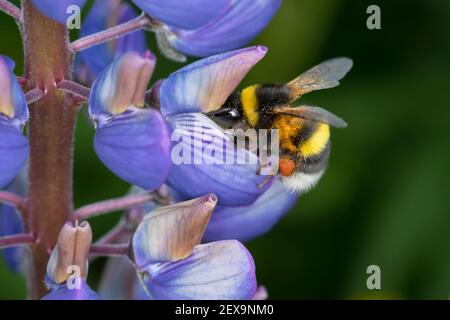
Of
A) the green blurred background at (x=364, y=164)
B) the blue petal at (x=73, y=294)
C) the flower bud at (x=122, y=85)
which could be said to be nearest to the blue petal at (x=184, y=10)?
the flower bud at (x=122, y=85)

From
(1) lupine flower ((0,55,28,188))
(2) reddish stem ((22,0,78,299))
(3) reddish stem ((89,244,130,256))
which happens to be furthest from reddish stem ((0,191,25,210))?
(1) lupine flower ((0,55,28,188))

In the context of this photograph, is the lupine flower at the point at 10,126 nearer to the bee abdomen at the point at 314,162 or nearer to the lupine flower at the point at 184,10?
the lupine flower at the point at 184,10

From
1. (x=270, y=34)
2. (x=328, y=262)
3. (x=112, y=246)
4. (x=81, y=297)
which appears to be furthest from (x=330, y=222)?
(x=81, y=297)

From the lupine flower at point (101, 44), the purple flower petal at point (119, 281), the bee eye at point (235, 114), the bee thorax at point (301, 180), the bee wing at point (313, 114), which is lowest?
the purple flower petal at point (119, 281)

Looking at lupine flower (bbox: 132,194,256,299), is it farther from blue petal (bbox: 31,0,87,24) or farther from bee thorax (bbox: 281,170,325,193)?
blue petal (bbox: 31,0,87,24)

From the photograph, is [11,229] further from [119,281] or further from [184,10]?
[184,10]
